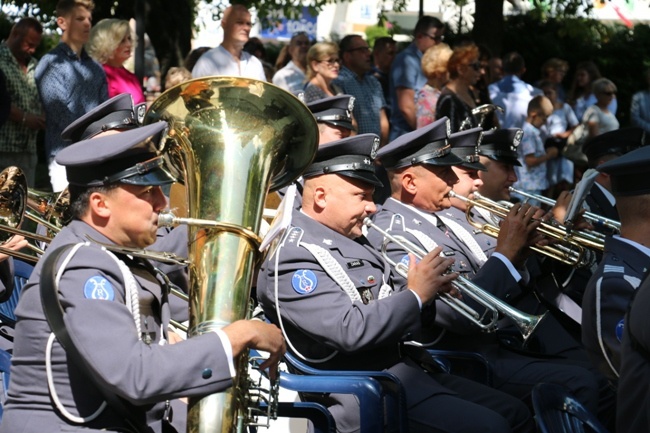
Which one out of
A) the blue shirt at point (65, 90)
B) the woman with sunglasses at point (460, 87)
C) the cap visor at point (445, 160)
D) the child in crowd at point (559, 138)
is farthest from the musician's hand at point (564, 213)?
the child in crowd at point (559, 138)

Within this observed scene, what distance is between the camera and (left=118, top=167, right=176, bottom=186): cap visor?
3664 millimetres

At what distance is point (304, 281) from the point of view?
4.76 meters

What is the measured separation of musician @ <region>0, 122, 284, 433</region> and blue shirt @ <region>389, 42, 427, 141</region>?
6508 mm

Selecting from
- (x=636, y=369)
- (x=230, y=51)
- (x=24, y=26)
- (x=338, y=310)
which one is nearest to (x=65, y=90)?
(x=24, y=26)

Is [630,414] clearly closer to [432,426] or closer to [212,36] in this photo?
[432,426]

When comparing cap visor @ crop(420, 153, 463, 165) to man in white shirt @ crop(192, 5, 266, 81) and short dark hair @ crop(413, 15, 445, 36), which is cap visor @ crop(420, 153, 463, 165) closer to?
man in white shirt @ crop(192, 5, 266, 81)

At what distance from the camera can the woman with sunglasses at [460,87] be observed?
8812 mm

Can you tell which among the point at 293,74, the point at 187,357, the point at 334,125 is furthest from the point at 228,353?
the point at 293,74

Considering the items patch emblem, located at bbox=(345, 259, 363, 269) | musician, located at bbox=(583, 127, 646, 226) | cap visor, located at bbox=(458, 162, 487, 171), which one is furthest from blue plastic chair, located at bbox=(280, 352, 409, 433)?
musician, located at bbox=(583, 127, 646, 226)

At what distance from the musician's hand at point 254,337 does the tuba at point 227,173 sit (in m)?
0.07

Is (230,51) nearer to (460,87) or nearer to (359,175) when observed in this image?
(460,87)

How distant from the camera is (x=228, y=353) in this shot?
3480 millimetres

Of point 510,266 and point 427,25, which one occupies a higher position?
point 427,25

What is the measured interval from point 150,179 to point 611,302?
1.65 meters
